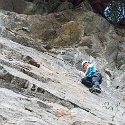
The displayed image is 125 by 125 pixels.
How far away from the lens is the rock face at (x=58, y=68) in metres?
6.07

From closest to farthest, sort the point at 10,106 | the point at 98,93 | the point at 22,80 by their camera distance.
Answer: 1. the point at 10,106
2. the point at 22,80
3. the point at 98,93

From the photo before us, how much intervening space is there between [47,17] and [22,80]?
8567mm

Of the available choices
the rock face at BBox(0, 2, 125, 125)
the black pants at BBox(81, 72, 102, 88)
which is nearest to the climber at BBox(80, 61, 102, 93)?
the black pants at BBox(81, 72, 102, 88)

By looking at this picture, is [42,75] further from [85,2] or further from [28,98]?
[85,2]

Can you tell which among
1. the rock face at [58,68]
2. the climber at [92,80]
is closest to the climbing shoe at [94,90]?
the climber at [92,80]

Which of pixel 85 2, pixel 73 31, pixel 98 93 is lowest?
pixel 98 93

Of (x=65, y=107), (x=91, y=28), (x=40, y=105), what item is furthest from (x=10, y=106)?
(x=91, y=28)

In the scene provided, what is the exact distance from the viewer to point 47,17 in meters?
15.5

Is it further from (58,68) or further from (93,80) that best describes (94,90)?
(58,68)

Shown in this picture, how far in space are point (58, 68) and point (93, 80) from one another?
5.93 ft

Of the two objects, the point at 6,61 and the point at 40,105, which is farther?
the point at 6,61

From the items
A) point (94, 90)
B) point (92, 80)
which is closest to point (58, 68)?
point (92, 80)

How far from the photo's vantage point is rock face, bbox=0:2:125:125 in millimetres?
6074

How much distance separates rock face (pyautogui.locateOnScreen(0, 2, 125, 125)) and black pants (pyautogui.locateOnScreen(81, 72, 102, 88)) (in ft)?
0.85
